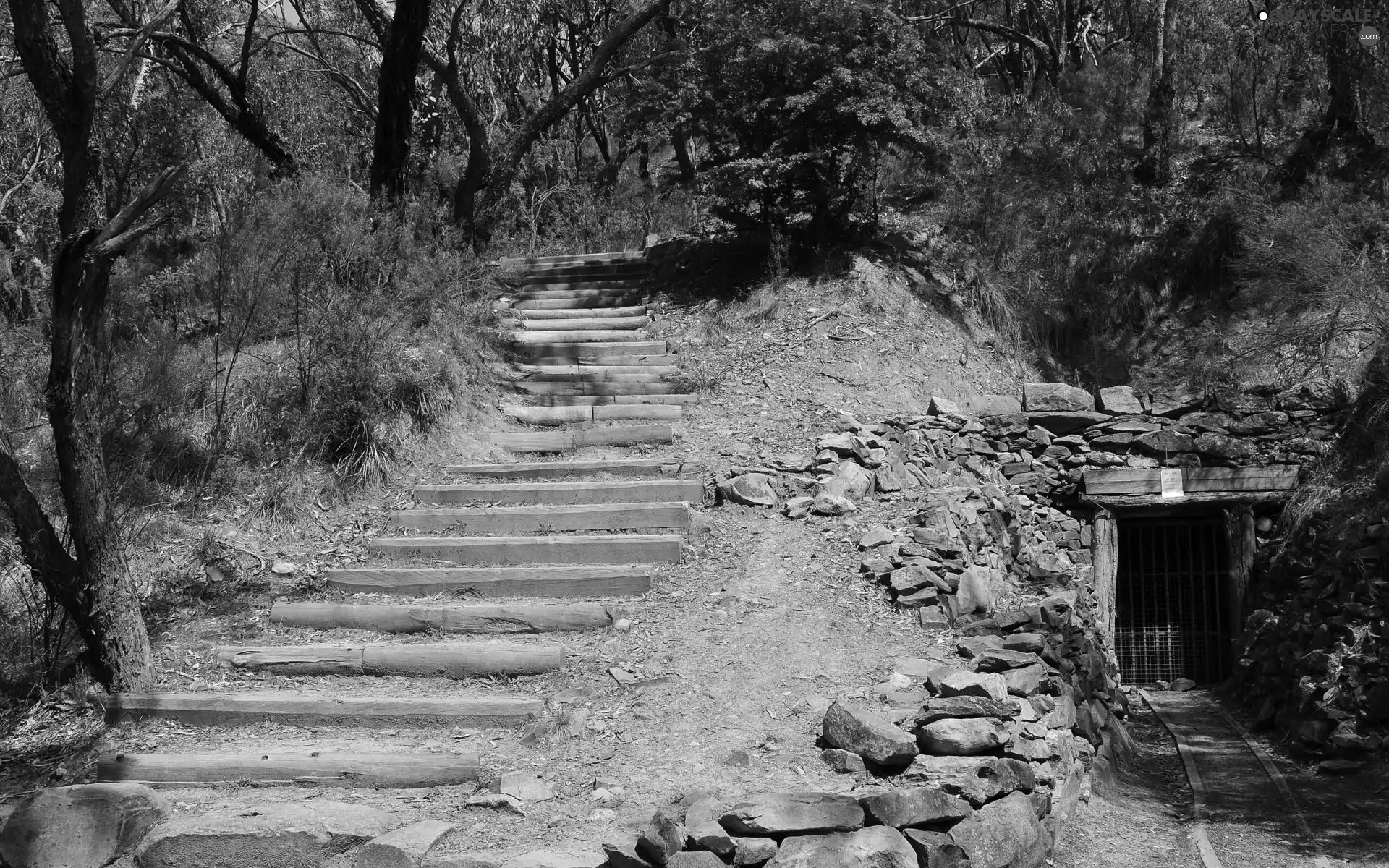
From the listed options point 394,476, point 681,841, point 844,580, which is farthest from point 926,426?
point 681,841

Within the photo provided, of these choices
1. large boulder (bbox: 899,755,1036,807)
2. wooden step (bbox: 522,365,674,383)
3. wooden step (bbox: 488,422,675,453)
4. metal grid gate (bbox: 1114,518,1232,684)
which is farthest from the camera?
metal grid gate (bbox: 1114,518,1232,684)

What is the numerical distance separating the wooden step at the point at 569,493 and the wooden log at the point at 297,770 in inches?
118

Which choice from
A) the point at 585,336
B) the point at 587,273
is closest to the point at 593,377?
the point at 585,336

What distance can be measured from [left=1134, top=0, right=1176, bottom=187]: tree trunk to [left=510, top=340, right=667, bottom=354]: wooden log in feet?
21.3

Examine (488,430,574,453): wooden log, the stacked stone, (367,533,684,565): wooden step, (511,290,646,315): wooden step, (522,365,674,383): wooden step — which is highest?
(511,290,646,315): wooden step

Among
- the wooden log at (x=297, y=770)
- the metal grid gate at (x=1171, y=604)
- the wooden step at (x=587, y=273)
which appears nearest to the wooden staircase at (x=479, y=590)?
the wooden log at (x=297, y=770)

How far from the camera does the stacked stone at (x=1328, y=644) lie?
7164 mm

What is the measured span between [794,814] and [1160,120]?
446 inches

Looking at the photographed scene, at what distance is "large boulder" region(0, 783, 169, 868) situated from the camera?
4703mm

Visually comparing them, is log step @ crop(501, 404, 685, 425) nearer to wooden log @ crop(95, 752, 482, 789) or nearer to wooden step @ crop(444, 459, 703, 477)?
wooden step @ crop(444, 459, 703, 477)

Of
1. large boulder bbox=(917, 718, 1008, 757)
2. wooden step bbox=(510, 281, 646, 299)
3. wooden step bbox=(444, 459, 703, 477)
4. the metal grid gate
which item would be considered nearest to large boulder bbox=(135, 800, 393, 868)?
large boulder bbox=(917, 718, 1008, 757)

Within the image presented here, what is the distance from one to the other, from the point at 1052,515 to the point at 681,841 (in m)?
6.52

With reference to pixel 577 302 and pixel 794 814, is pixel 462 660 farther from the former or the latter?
pixel 577 302

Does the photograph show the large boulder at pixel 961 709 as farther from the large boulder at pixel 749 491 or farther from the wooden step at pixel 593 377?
the wooden step at pixel 593 377
